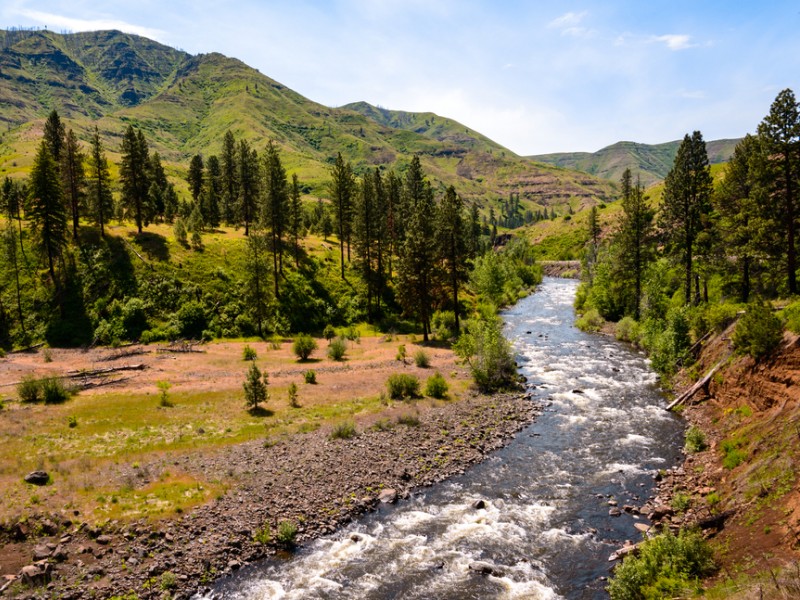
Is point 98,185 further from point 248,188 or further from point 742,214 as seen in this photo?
point 742,214

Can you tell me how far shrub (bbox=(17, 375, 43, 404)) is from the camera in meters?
34.1

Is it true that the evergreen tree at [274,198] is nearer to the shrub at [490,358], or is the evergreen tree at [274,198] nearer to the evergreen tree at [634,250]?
the shrub at [490,358]

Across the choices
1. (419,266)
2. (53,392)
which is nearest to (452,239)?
(419,266)

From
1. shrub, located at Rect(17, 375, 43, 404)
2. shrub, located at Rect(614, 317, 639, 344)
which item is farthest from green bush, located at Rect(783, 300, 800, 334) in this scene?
shrub, located at Rect(17, 375, 43, 404)

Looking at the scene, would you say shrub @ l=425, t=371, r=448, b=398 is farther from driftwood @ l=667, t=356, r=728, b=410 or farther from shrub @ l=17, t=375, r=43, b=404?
shrub @ l=17, t=375, r=43, b=404

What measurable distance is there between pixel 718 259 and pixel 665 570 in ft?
137

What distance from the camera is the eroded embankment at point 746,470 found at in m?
14.0

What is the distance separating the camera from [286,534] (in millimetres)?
19266

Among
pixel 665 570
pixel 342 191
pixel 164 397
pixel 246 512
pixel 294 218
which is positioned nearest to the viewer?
pixel 665 570

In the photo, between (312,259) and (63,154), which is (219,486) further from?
(63,154)

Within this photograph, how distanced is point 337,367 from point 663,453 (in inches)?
1207

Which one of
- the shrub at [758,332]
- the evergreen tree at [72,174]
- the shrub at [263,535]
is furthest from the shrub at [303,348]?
the evergreen tree at [72,174]

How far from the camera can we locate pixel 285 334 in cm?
6431

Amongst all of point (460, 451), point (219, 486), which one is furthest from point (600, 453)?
point (219, 486)
